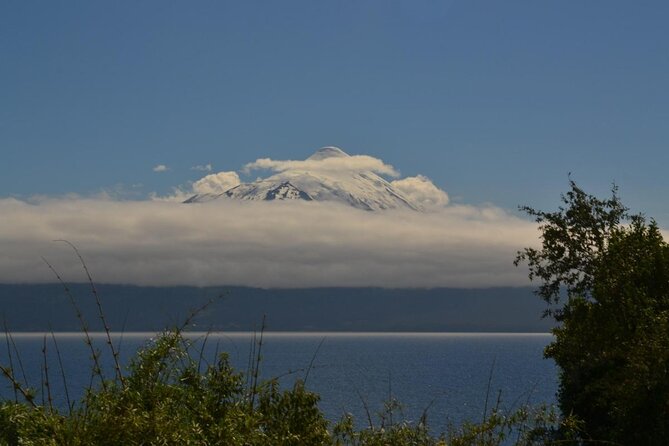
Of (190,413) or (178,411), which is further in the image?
(190,413)

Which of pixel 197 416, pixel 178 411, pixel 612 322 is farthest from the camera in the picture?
pixel 612 322

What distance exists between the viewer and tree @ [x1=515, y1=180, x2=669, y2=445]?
1077 inches

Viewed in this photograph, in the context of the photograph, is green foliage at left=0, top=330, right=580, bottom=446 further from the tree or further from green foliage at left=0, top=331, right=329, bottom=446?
the tree

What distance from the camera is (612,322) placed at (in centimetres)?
3319

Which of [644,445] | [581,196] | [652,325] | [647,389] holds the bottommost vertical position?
[644,445]

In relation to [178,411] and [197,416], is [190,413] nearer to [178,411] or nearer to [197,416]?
[197,416]

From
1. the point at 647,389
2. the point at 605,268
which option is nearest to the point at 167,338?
the point at 647,389

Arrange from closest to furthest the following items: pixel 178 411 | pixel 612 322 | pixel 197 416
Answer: pixel 178 411 → pixel 197 416 → pixel 612 322

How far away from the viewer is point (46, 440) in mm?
11930

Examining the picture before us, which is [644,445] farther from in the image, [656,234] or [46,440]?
[46,440]

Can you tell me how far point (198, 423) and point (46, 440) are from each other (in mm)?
2159

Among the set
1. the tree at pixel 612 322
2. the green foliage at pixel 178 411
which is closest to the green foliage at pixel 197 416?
the green foliage at pixel 178 411

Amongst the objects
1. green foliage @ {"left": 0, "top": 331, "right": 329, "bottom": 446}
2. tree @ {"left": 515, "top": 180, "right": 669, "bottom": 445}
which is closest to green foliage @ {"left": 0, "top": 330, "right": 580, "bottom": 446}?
green foliage @ {"left": 0, "top": 331, "right": 329, "bottom": 446}

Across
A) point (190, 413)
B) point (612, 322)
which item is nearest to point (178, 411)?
point (190, 413)
